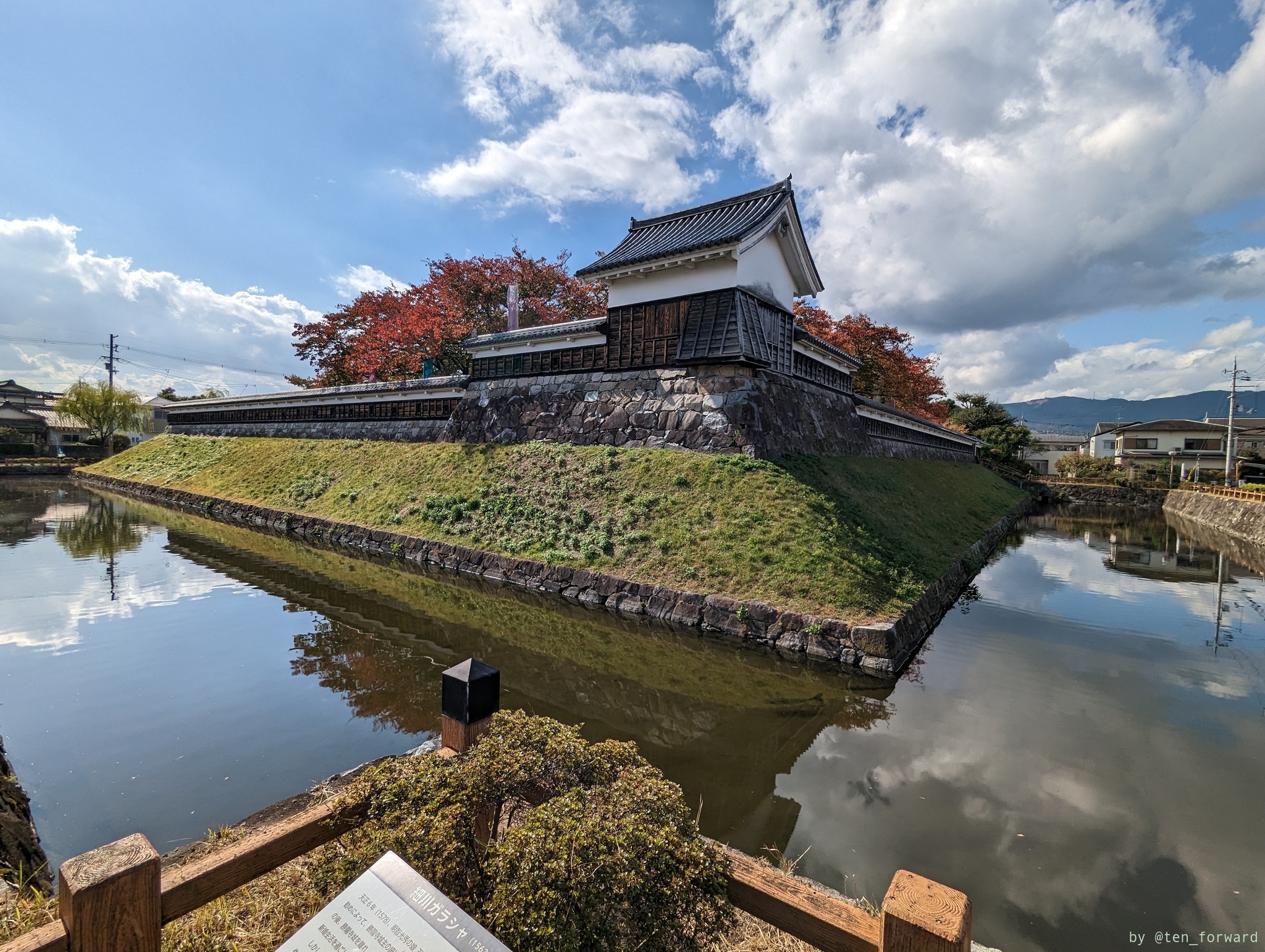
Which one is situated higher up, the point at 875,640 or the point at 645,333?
the point at 645,333

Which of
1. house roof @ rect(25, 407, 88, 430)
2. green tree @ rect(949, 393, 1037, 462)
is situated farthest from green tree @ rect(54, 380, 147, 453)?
green tree @ rect(949, 393, 1037, 462)

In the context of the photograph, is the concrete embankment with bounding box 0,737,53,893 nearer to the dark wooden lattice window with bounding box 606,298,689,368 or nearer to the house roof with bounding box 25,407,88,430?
the dark wooden lattice window with bounding box 606,298,689,368

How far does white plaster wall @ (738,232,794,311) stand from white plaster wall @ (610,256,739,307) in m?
0.34

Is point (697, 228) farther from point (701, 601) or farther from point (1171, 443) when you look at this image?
point (1171, 443)

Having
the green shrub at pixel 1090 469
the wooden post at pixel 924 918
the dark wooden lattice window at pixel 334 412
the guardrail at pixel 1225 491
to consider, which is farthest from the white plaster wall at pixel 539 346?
the green shrub at pixel 1090 469

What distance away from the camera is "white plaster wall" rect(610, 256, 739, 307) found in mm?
12625

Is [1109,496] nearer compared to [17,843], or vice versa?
[17,843]

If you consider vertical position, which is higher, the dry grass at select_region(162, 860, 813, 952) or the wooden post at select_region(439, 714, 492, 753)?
the wooden post at select_region(439, 714, 492, 753)

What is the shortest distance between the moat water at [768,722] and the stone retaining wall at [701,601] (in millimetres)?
387

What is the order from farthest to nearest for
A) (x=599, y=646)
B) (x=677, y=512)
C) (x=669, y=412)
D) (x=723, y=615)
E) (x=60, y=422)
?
(x=60, y=422) < (x=669, y=412) < (x=677, y=512) < (x=723, y=615) < (x=599, y=646)

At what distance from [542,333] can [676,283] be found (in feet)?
14.5

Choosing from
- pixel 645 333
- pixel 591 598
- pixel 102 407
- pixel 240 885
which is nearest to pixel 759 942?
pixel 240 885

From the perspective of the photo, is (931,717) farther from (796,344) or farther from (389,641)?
(796,344)

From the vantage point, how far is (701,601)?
848cm
